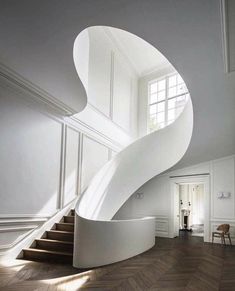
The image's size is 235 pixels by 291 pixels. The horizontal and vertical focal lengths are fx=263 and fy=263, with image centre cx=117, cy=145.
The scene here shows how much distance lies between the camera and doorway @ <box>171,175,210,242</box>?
8203 mm

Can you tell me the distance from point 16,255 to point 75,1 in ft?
14.2

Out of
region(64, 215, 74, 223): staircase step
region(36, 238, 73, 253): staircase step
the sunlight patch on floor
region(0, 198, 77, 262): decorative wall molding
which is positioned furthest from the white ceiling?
the sunlight patch on floor

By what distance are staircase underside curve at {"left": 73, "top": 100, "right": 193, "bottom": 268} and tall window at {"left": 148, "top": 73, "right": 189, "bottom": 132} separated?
2909mm

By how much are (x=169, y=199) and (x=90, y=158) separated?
3113mm

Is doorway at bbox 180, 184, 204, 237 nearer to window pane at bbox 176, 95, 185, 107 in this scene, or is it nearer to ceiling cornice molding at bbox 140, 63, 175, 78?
window pane at bbox 176, 95, 185, 107

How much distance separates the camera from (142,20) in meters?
3.28

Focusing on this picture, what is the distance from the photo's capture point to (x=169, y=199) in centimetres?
863

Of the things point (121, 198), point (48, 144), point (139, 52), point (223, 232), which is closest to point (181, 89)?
point (139, 52)

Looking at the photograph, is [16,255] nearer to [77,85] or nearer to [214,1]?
[77,85]

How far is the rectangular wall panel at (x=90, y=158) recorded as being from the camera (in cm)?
707

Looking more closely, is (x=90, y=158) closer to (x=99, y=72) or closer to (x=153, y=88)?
(x=99, y=72)

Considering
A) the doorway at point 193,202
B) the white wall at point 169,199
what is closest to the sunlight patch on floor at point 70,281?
the white wall at point 169,199

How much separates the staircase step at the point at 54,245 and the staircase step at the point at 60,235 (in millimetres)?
237

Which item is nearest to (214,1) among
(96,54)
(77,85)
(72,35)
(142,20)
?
(142,20)
